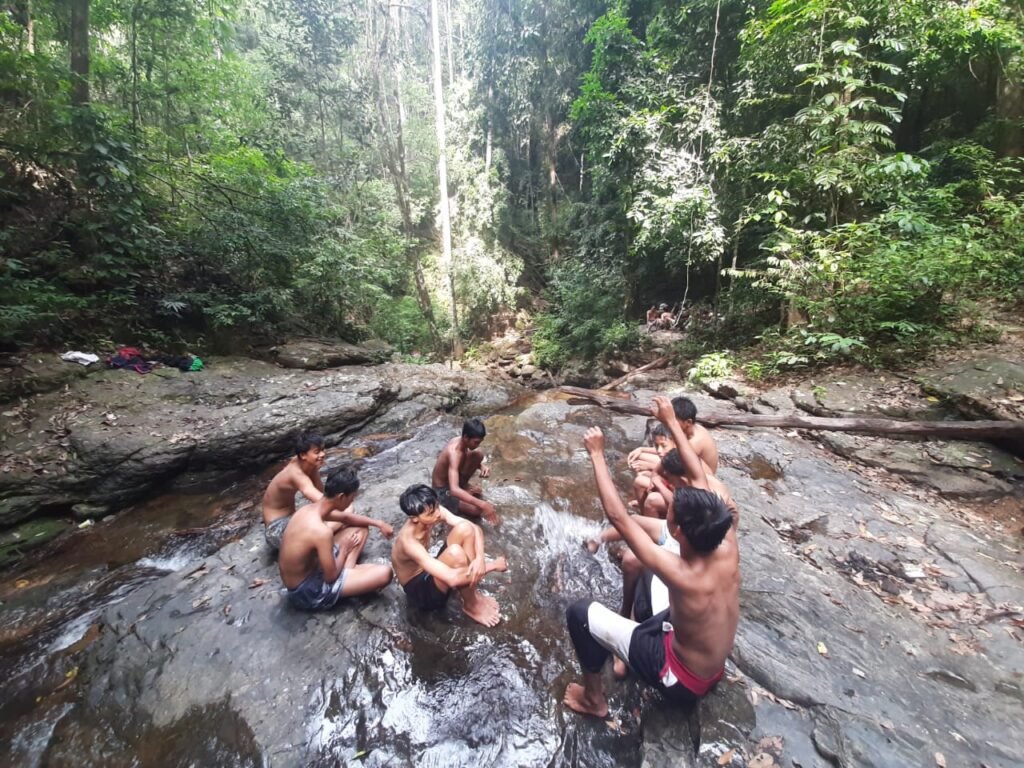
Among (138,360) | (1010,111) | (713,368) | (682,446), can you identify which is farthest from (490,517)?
(1010,111)

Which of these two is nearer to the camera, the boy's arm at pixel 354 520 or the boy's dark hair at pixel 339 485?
the boy's dark hair at pixel 339 485

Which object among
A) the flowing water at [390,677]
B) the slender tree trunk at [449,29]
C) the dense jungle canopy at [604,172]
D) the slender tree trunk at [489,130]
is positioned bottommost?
the flowing water at [390,677]

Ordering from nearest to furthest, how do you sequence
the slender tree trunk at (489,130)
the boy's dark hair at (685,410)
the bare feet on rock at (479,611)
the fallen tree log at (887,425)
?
the bare feet on rock at (479,611) → the boy's dark hair at (685,410) → the fallen tree log at (887,425) → the slender tree trunk at (489,130)

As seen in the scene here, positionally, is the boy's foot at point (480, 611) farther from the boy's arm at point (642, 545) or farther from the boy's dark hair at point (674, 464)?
the boy's dark hair at point (674, 464)

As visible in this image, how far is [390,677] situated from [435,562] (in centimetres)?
80

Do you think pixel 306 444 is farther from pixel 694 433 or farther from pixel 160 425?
pixel 160 425

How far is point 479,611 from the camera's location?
3.21m

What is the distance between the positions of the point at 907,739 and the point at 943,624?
4.45ft

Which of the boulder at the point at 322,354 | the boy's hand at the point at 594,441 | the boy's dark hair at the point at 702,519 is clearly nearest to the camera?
the boy's dark hair at the point at 702,519

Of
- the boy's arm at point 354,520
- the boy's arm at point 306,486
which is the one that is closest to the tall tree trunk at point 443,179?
the boy's arm at point 306,486

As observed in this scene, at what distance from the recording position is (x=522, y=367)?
52.3 feet

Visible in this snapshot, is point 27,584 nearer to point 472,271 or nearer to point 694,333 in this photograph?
point 694,333

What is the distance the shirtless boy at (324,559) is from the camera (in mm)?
3021

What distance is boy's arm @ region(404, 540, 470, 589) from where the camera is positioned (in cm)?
283
